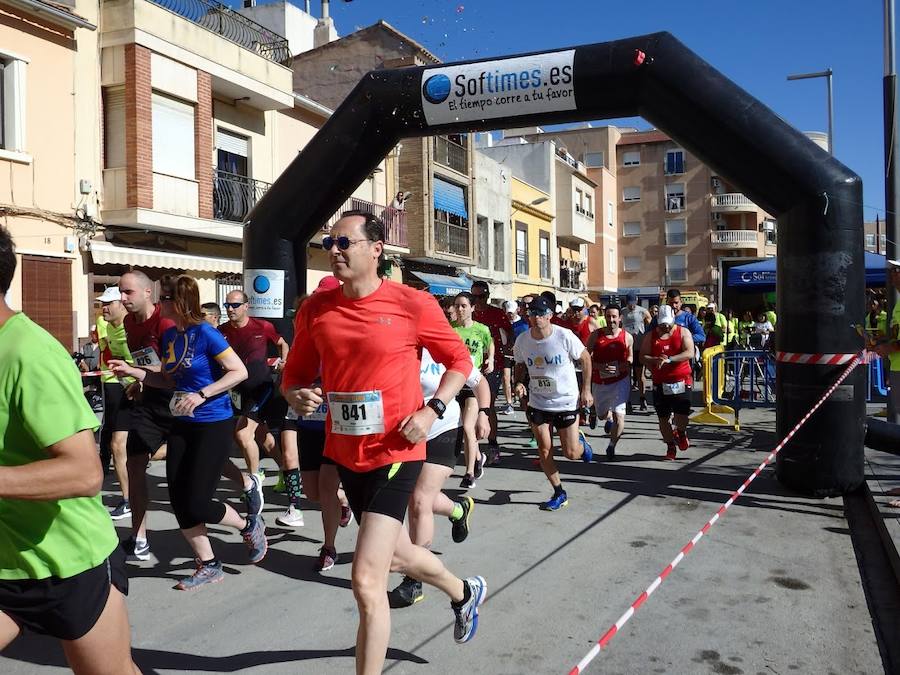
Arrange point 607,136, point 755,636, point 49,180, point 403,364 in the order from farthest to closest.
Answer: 1. point 607,136
2. point 49,180
3. point 755,636
4. point 403,364

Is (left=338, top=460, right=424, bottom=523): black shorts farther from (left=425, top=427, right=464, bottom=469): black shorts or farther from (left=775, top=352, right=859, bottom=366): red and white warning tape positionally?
(left=775, top=352, right=859, bottom=366): red and white warning tape

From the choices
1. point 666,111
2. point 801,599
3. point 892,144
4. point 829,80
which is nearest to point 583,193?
point 829,80

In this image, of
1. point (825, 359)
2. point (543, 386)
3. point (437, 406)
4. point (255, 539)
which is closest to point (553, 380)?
point (543, 386)

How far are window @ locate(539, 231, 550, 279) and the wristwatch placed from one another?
3821cm

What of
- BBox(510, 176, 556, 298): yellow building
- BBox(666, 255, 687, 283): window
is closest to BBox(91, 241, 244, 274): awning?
BBox(510, 176, 556, 298): yellow building

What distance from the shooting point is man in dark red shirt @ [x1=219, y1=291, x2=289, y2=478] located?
668 centimetres

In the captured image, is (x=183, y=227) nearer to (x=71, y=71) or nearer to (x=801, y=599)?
(x=71, y=71)

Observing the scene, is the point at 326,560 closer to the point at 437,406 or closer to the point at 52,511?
the point at 437,406

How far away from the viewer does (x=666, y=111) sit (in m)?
7.16

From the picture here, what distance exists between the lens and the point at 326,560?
5023 mm

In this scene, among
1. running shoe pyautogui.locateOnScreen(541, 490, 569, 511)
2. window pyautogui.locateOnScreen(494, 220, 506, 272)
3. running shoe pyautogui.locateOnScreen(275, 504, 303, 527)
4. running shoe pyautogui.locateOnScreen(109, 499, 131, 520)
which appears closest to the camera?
running shoe pyautogui.locateOnScreen(275, 504, 303, 527)

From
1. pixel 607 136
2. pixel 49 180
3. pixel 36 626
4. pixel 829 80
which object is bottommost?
pixel 36 626

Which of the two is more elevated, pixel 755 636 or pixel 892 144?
pixel 892 144

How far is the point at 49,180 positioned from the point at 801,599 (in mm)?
14614
